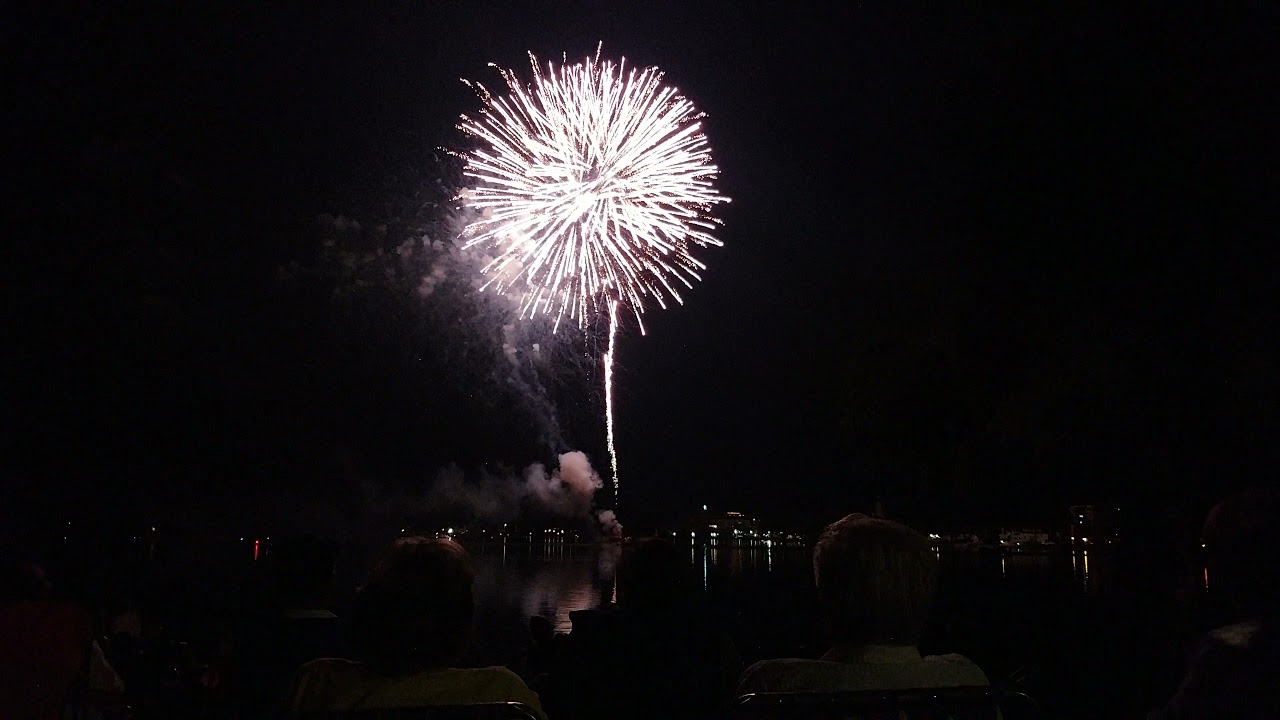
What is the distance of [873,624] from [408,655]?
4.99ft

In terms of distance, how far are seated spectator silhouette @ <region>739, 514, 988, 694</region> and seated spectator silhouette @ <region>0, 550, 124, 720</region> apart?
3.32 m

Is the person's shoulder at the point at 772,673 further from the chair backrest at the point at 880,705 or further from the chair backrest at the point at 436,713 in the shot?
the chair backrest at the point at 436,713

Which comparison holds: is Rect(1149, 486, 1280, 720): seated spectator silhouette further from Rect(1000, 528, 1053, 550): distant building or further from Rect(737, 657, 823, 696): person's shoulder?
Rect(1000, 528, 1053, 550): distant building

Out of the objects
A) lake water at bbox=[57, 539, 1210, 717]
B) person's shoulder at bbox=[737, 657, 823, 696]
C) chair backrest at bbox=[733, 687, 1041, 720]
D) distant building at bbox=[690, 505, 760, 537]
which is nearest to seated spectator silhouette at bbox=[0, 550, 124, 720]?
lake water at bbox=[57, 539, 1210, 717]

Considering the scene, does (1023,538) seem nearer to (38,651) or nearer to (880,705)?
(38,651)

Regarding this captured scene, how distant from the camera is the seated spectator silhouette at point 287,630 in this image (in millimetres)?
4555

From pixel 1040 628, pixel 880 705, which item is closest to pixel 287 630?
pixel 880 705

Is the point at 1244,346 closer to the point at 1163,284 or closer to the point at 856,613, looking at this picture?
the point at 1163,284

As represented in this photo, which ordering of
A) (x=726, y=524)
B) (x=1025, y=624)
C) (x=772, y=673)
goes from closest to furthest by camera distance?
(x=772, y=673) → (x=1025, y=624) → (x=726, y=524)

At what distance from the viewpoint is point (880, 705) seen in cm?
265

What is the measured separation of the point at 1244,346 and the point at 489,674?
15.2 meters

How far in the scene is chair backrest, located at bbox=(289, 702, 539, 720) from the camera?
256cm

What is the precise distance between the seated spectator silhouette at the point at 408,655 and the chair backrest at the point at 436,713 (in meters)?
0.36

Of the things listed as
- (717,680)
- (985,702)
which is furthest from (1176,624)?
(985,702)
